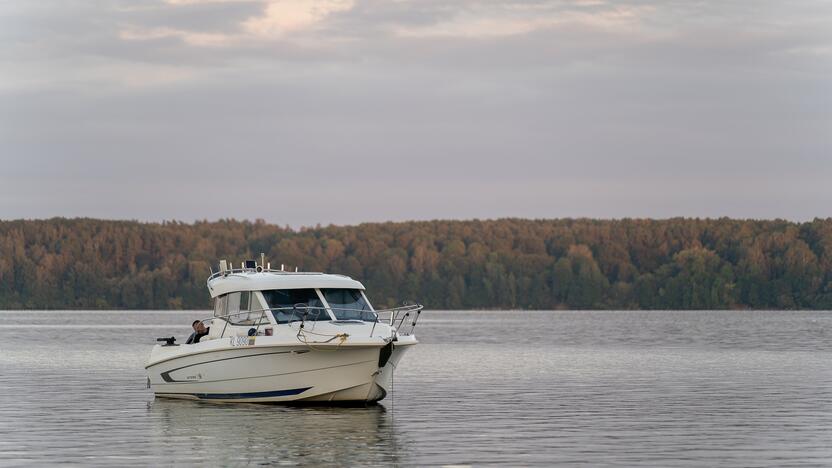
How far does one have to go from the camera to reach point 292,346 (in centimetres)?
3412

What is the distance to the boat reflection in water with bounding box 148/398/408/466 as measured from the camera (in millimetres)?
26031

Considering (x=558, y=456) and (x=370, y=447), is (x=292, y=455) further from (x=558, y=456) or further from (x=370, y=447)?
(x=558, y=456)

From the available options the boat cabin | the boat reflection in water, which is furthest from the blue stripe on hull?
the boat cabin

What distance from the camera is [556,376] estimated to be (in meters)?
51.4

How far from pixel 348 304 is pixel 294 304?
1.41 meters

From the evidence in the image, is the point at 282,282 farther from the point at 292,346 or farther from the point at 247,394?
the point at 247,394

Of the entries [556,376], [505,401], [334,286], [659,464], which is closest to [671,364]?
[556,376]

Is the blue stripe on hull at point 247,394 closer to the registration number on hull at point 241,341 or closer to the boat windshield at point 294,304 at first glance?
the registration number on hull at point 241,341

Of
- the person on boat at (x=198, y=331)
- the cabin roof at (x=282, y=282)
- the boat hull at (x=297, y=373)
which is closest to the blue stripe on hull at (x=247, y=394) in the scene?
the boat hull at (x=297, y=373)

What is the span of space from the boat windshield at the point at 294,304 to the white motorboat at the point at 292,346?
0.03 meters

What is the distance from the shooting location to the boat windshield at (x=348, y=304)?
35.9 m

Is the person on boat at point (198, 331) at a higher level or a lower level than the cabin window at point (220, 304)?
lower

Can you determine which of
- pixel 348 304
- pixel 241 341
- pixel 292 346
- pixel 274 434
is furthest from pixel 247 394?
pixel 274 434

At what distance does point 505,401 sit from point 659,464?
564 inches
